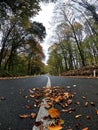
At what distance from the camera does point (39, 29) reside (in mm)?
37812

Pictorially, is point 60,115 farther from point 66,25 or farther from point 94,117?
point 66,25

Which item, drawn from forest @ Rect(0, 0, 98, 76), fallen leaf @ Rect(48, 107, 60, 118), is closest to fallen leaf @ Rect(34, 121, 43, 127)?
fallen leaf @ Rect(48, 107, 60, 118)

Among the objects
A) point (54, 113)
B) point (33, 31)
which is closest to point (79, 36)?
point (33, 31)

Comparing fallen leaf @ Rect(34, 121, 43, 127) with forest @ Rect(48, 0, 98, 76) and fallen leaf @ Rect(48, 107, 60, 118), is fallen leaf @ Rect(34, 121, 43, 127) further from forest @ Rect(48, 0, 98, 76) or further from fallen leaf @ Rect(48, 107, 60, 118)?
forest @ Rect(48, 0, 98, 76)

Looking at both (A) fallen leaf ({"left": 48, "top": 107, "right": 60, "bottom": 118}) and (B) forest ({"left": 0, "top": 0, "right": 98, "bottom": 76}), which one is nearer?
(A) fallen leaf ({"left": 48, "top": 107, "right": 60, "bottom": 118})

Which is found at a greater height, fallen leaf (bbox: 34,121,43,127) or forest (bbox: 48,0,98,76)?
forest (bbox: 48,0,98,76)

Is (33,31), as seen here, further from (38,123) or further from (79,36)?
(38,123)

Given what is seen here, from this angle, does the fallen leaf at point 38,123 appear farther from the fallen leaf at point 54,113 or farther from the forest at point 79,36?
the forest at point 79,36

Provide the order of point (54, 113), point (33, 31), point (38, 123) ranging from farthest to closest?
1. point (33, 31)
2. point (54, 113)
3. point (38, 123)

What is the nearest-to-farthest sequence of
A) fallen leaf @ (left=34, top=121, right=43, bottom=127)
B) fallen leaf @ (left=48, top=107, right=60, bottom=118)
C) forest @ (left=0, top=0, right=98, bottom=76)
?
fallen leaf @ (left=34, top=121, right=43, bottom=127), fallen leaf @ (left=48, top=107, right=60, bottom=118), forest @ (left=0, top=0, right=98, bottom=76)

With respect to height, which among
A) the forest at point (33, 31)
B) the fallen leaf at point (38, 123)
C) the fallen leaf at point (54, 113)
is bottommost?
the fallen leaf at point (38, 123)

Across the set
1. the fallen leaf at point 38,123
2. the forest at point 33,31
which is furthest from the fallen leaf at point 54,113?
the forest at point 33,31

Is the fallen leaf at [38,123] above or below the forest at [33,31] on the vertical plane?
below

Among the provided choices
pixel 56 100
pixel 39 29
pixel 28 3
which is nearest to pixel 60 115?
pixel 56 100
